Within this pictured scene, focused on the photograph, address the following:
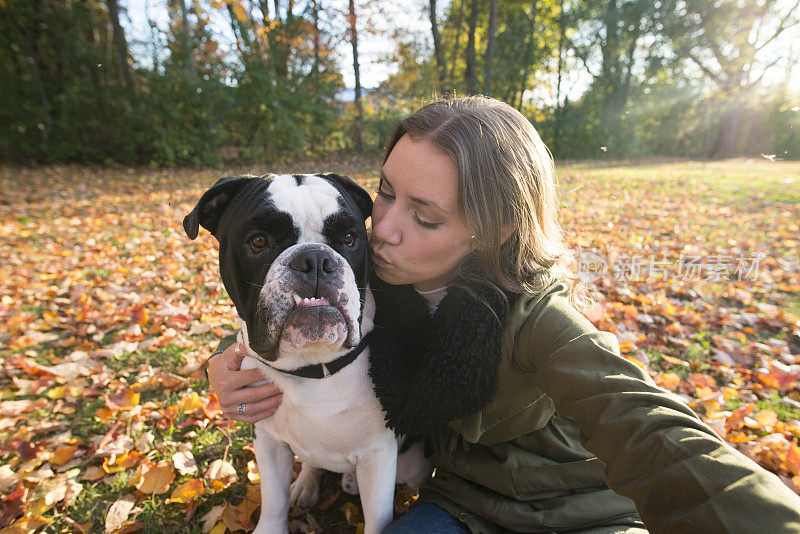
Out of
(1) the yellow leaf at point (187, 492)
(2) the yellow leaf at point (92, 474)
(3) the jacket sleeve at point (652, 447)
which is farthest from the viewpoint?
(2) the yellow leaf at point (92, 474)

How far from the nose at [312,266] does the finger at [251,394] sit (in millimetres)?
572

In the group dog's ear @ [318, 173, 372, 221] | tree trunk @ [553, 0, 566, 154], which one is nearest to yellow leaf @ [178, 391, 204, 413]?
dog's ear @ [318, 173, 372, 221]

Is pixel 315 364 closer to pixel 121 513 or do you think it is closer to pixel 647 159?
pixel 121 513

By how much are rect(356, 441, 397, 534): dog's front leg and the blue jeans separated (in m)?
0.05

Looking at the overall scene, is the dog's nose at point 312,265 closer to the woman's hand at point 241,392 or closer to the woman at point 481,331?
the woman at point 481,331

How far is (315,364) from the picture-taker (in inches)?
65.9

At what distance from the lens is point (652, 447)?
1.11 m

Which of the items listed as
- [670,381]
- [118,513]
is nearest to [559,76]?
[670,381]

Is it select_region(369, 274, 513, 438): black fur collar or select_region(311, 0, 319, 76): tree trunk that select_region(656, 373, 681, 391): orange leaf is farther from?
select_region(311, 0, 319, 76): tree trunk

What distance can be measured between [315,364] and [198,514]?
3.59 ft

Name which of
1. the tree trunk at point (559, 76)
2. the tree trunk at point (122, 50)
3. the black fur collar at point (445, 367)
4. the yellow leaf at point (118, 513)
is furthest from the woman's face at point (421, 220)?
the tree trunk at point (559, 76)

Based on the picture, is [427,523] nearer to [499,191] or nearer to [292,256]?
[292,256]

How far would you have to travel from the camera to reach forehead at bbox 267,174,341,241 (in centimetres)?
169

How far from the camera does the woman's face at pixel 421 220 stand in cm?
165
